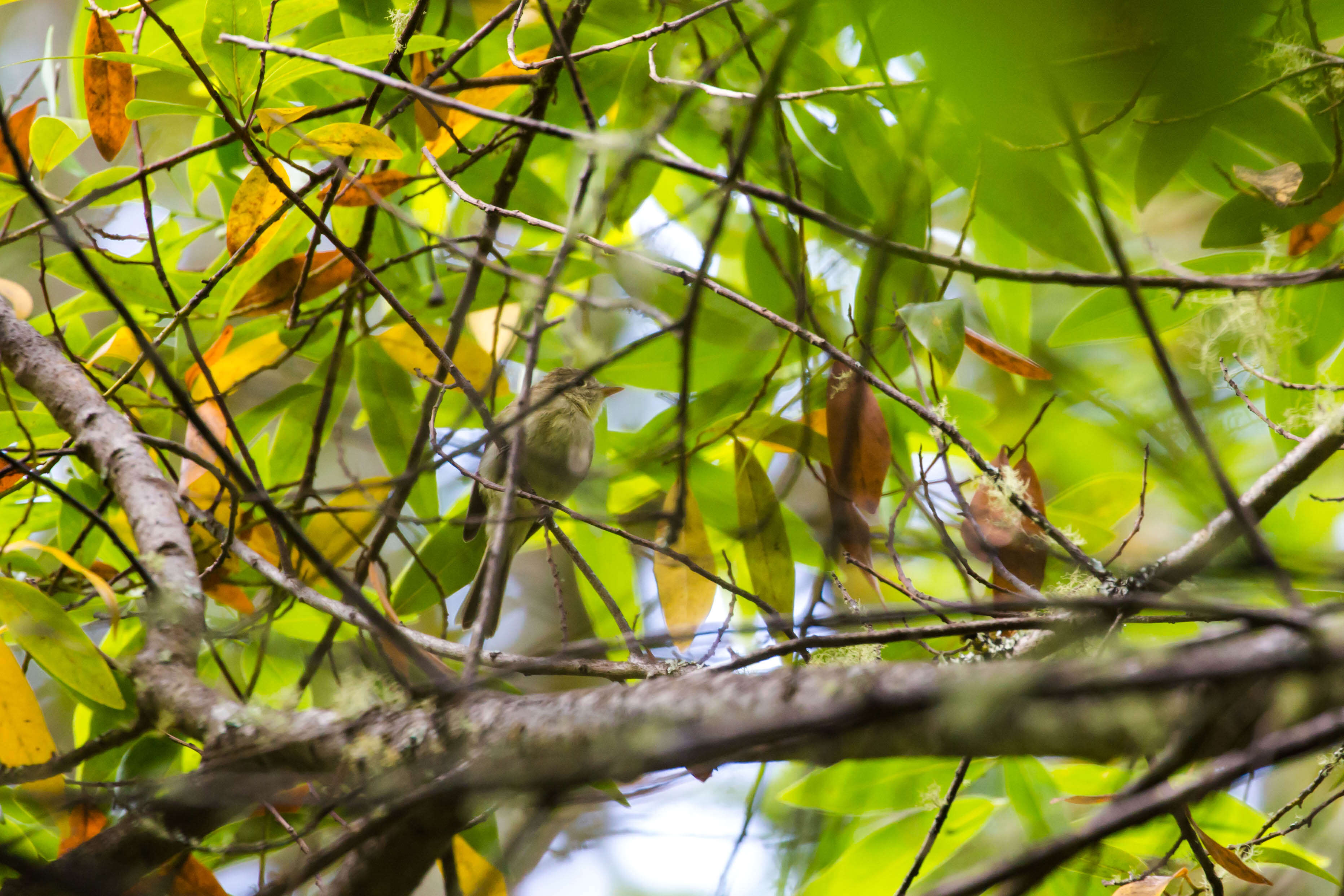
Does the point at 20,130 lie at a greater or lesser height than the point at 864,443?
greater

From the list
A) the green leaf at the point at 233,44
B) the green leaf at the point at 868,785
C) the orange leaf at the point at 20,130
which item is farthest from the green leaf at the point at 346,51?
the green leaf at the point at 868,785

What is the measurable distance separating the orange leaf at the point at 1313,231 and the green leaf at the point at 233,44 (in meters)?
1.72

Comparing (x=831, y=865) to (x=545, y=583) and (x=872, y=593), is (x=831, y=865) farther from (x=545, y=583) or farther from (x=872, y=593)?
(x=545, y=583)

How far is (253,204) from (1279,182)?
5.57ft

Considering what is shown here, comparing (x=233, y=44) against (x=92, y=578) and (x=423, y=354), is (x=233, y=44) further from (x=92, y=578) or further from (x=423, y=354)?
(x=92, y=578)

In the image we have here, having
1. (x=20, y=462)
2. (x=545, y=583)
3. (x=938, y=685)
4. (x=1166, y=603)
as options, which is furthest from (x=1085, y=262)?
(x=545, y=583)

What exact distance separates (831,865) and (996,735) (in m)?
1.27

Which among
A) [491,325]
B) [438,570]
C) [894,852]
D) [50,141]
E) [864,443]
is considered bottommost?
[894,852]

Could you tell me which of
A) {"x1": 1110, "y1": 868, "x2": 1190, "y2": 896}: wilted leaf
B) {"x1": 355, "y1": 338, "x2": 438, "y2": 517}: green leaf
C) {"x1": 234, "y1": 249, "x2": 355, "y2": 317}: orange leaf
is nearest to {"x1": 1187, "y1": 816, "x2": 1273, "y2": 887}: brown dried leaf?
{"x1": 1110, "y1": 868, "x2": 1190, "y2": 896}: wilted leaf

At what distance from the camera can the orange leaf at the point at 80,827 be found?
1281mm

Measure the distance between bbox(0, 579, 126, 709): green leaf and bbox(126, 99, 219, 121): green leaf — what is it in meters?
0.76

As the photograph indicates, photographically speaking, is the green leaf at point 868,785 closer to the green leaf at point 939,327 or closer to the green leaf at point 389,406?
the green leaf at point 939,327

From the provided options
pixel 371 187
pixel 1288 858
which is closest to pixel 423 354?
pixel 371 187

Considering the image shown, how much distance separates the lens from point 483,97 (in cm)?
168
